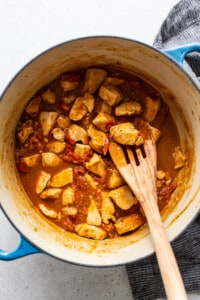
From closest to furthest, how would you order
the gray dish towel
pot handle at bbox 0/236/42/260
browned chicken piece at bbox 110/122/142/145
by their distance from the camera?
pot handle at bbox 0/236/42/260
browned chicken piece at bbox 110/122/142/145
the gray dish towel

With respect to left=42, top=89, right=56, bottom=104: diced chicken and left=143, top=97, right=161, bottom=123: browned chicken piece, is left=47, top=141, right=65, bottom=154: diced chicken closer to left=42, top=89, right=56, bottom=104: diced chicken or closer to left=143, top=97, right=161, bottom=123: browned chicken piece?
left=42, top=89, right=56, bottom=104: diced chicken

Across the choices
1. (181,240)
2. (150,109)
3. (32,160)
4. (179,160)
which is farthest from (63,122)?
(181,240)

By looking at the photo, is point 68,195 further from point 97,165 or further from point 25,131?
point 25,131

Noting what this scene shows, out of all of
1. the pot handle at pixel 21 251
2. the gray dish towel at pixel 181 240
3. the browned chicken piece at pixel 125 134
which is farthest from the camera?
the gray dish towel at pixel 181 240

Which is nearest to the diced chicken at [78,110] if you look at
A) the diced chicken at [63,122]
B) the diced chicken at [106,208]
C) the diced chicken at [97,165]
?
the diced chicken at [63,122]

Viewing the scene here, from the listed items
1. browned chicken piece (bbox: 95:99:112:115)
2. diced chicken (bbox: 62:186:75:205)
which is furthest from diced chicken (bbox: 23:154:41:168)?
browned chicken piece (bbox: 95:99:112:115)

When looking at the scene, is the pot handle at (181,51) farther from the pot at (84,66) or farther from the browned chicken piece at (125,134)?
the browned chicken piece at (125,134)

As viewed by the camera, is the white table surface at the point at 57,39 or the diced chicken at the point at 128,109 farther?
the white table surface at the point at 57,39
